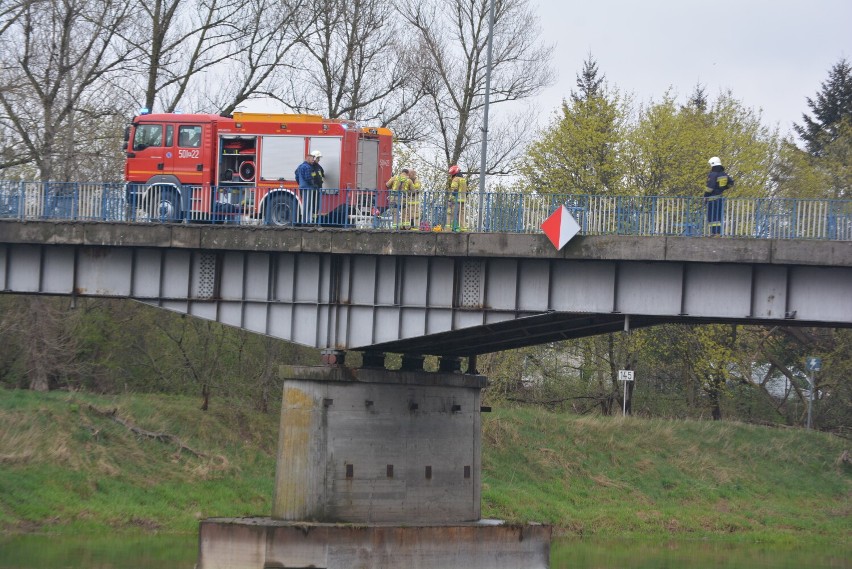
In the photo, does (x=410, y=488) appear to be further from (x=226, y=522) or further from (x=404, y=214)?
(x=404, y=214)

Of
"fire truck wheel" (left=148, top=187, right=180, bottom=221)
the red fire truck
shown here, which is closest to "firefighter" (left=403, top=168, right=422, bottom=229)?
the red fire truck

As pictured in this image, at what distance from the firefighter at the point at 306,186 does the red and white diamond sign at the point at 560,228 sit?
6.09 metres

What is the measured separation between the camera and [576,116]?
59.5 m

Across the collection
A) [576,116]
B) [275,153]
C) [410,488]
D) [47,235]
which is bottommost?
[410,488]

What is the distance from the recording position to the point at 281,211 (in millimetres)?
Answer: 28984

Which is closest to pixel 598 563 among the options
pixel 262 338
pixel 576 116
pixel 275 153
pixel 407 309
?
pixel 407 309

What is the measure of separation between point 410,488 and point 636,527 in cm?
1545

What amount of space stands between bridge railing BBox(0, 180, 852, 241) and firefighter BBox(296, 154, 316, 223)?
0.16 feet

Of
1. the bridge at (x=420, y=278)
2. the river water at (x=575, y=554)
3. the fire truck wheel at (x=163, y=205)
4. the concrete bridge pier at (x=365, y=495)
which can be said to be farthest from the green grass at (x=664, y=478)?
the fire truck wheel at (x=163, y=205)

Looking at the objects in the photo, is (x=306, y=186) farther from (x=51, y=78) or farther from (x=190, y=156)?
(x=51, y=78)

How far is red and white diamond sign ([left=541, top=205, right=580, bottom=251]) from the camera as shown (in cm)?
2509

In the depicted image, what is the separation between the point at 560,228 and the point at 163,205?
33.0 feet

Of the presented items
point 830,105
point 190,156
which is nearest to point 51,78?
point 190,156

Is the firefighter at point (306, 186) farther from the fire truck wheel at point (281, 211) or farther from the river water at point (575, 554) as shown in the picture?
the river water at point (575, 554)
